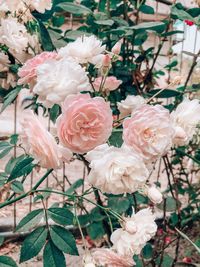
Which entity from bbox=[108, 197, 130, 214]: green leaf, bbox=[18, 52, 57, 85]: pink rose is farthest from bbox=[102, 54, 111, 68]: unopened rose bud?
bbox=[108, 197, 130, 214]: green leaf

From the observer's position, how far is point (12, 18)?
48.6 inches

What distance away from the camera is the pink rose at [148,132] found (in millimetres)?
888

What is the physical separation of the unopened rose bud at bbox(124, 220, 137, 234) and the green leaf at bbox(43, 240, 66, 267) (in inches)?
10.0

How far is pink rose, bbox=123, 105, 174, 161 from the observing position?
89 cm

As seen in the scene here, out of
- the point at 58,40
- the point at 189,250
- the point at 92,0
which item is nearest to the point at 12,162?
the point at 58,40

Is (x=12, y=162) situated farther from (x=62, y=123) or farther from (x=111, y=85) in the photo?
(x=62, y=123)

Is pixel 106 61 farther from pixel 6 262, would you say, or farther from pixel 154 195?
pixel 6 262

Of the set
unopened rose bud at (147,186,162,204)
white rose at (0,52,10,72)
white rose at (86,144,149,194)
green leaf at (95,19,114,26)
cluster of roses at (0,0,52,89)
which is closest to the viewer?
white rose at (86,144,149,194)

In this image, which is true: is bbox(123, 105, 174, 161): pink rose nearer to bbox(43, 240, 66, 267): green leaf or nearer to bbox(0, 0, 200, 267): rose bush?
bbox(0, 0, 200, 267): rose bush

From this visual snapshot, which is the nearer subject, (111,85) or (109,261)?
(109,261)

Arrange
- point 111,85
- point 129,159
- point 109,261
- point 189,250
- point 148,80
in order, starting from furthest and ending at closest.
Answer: point 189,250
point 148,80
point 111,85
point 109,261
point 129,159

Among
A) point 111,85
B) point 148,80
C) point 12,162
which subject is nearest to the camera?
point 111,85

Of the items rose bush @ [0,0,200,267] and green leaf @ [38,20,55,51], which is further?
green leaf @ [38,20,55,51]

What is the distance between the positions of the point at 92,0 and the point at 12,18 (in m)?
0.93
